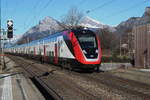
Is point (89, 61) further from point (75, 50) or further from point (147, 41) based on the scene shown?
point (147, 41)

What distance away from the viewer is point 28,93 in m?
13.0

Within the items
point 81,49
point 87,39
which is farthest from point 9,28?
point 87,39

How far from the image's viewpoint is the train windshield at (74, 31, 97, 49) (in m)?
22.9

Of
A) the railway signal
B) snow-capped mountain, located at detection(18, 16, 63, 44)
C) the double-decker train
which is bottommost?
the double-decker train

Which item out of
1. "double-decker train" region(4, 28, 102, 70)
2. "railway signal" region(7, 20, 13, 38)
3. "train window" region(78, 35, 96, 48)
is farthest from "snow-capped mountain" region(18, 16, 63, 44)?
"train window" region(78, 35, 96, 48)

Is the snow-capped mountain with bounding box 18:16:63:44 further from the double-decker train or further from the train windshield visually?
the train windshield

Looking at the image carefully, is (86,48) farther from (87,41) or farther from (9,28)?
(9,28)

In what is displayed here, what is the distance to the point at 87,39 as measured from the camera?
23234 mm

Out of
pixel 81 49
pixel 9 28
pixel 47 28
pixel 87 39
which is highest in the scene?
pixel 47 28

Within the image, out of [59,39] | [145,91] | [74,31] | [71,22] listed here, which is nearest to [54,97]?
[145,91]

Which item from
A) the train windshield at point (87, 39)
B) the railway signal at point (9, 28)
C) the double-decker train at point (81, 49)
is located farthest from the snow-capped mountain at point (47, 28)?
the train windshield at point (87, 39)

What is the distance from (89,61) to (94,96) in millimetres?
10114

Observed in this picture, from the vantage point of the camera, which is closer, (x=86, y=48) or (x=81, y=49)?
(x=81, y=49)

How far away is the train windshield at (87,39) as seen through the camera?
901 inches
